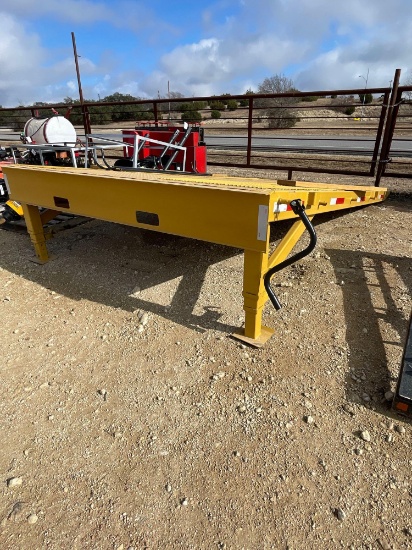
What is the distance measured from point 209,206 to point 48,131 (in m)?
5.62

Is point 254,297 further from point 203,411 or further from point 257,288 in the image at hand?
point 203,411

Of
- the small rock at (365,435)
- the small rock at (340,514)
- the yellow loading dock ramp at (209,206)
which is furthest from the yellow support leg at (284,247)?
the small rock at (340,514)

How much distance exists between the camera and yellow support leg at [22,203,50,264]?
369 cm

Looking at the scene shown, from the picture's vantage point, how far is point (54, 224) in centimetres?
481

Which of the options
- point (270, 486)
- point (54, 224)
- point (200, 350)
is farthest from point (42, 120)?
point (270, 486)

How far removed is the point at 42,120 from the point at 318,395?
22.4ft

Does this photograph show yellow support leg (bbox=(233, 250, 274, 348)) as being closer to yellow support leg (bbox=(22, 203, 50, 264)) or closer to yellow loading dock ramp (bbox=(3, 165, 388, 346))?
yellow loading dock ramp (bbox=(3, 165, 388, 346))

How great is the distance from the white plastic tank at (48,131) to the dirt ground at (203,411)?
158 inches

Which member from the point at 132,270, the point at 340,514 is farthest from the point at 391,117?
the point at 340,514

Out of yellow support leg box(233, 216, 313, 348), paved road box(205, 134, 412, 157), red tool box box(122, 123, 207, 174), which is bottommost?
paved road box(205, 134, 412, 157)

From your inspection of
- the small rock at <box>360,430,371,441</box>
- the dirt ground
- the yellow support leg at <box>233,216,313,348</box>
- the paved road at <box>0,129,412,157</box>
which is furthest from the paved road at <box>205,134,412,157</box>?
the small rock at <box>360,430,371,441</box>

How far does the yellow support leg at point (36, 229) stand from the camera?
3.69 meters

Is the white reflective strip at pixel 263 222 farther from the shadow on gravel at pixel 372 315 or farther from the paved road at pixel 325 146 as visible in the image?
the paved road at pixel 325 146

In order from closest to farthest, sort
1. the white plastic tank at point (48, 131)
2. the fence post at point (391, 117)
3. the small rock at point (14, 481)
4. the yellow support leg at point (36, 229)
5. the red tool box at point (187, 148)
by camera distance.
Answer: the small rock at point (14, 481), the yellow support leg at point (36, 229), the fence post at point (391, 117), the red tool box at point (187, 148), the white plastic tank at point (48, 131)
